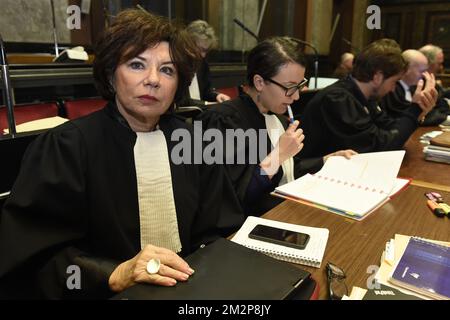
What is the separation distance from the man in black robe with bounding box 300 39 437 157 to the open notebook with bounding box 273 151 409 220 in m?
0.75

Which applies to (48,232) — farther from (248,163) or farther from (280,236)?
(248,163)

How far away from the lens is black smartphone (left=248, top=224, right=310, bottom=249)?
1023 mm

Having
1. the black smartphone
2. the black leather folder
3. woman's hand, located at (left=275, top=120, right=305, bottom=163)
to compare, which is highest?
woman's hand, located at (left=275, top=120, right=305, bottom=163)

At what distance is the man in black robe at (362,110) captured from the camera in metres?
2.41

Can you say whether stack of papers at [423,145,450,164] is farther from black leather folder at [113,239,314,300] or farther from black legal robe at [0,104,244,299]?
black leather folder at [113,239,314,300]

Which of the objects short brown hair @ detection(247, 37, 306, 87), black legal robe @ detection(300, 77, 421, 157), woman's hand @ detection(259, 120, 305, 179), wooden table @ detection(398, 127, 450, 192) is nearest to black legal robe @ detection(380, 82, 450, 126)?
black legal robe @ detection(300, 77, 421, 157)

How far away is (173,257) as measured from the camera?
0.83 meters

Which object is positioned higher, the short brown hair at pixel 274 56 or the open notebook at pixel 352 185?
the short brown hair at pixel 274 56

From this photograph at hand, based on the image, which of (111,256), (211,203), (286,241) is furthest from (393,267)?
(111,256)

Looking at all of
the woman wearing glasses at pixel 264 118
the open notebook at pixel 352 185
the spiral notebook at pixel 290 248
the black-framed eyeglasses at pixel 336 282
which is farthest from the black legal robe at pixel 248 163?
the black-framed eyeglasses at pixel 336 282

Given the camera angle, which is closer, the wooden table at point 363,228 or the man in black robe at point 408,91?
the wooden table at point 363,228

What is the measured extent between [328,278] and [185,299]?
1.18ft

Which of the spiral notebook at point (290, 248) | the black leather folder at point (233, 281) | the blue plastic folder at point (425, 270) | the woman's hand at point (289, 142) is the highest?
the woman's hand at point (289, 142)

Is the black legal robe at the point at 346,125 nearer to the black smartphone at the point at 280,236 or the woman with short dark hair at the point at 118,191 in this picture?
the woman with short dark hair at the point at 118,191
